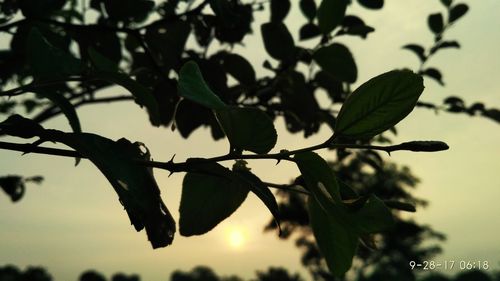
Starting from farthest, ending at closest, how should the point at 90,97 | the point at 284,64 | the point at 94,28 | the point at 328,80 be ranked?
the point at 90,97 < the point at 328,80 < the point at 284,64 < the point at 94,28

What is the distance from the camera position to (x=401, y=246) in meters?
28.0

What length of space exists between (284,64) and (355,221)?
1.22 metres

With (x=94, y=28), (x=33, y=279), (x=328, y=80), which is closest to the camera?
(x=94, y=28)

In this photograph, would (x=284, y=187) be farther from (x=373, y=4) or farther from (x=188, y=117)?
(x=373, y=4)

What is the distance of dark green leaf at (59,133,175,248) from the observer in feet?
2.01

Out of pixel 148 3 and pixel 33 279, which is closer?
pixel 148 3

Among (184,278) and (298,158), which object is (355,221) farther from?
(184,278)

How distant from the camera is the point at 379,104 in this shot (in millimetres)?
669

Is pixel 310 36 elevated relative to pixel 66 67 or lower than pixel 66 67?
elevated

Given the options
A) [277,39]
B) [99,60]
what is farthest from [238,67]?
[99,60]

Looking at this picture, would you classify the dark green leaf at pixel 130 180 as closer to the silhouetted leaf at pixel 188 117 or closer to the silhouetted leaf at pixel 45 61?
the silhouetted leaf at pixel 45 61

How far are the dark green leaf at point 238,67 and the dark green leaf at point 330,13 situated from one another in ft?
1.41

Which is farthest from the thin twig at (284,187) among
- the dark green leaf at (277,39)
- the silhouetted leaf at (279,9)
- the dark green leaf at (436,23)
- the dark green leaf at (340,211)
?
the dark green leaf at (436,23)

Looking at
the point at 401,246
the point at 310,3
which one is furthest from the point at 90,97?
the point at 401,246
